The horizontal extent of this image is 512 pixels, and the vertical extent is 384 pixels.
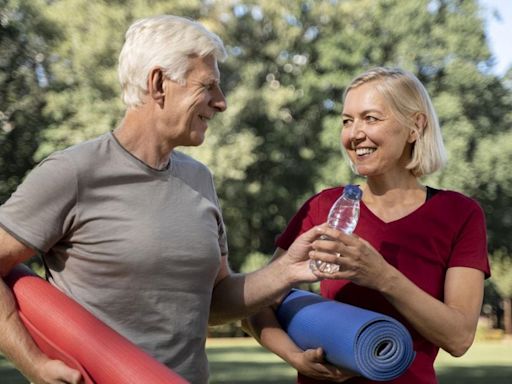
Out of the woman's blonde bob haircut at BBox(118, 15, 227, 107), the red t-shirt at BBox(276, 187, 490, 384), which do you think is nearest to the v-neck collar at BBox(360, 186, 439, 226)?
the red t-shirt at BBox(276, 187, 490, 384)

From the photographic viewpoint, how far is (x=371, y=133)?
11.4 ft

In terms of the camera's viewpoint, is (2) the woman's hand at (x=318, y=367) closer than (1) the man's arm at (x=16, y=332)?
No

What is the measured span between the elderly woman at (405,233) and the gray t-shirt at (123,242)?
410 mm

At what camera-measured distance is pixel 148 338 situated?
330 centimetres

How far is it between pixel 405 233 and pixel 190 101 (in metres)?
0.85

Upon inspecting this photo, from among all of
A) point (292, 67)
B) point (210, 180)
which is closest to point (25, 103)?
point (292, 67)

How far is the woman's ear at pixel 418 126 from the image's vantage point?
3.54 m

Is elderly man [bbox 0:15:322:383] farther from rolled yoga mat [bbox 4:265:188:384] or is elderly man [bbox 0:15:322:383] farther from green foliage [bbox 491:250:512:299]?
green foliage [bbox 491:250:512:299]

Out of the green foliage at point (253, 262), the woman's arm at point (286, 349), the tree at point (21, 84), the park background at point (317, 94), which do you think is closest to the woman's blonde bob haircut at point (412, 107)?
the woman's arm at point (286, 349)

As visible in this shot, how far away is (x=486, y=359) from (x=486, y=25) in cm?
1707

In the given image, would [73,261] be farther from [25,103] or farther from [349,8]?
[349,8]

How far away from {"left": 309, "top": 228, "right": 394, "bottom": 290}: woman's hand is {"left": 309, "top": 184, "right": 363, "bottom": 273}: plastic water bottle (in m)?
0.25

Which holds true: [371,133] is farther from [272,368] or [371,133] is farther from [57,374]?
[272,368]

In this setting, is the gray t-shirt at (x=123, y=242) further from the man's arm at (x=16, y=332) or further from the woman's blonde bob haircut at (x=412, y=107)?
the woman's blonde bob haircut at (x=412, y=107)
